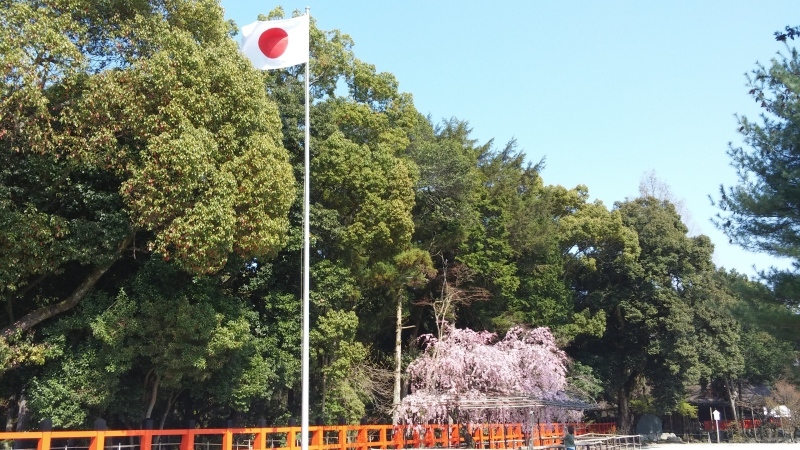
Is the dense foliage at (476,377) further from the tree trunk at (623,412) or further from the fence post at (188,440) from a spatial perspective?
the tree trunk at (623,412)

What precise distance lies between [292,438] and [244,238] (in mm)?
6195

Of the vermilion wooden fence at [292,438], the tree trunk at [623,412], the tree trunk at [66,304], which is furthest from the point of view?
the tree trunk at [623,412]

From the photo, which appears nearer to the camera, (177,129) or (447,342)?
(177,129)

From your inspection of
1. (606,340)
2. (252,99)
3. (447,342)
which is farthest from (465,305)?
(252,99)

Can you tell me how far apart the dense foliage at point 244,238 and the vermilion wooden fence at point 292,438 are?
71cm

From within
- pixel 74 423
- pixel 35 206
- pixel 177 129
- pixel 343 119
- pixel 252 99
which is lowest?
pixel 74 423

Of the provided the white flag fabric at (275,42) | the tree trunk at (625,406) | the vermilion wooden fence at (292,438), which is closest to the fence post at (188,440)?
the vermilion wooden fence at (292,438)

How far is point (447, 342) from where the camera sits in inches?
1000

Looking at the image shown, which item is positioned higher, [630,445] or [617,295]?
[617,295]

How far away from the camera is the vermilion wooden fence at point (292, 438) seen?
14.1m

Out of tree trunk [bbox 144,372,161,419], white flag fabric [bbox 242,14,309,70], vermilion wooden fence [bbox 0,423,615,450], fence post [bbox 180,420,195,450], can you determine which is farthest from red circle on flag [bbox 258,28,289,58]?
fence post [bbox 180,420,195,450]

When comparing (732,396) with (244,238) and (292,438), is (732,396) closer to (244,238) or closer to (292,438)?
(292,438)

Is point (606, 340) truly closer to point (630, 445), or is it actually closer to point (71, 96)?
point (630, 445)

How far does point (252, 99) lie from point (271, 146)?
3.80ft
